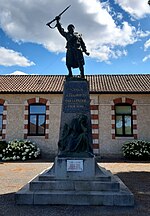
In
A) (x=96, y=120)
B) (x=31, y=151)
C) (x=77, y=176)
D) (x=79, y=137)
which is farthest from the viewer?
(x=96, y=120)

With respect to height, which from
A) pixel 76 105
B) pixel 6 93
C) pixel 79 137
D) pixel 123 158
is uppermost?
pixel 6 93

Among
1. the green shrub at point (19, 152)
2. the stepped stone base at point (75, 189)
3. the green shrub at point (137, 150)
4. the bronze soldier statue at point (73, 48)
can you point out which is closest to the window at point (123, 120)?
the green shrub at point (137, 150)

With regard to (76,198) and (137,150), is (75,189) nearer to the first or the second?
(76,198)

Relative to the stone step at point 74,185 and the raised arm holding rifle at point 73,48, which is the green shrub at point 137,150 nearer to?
the raised arm holding rifle at point 73,48

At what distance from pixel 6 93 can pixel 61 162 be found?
1073cm

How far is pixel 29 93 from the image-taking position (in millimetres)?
15117

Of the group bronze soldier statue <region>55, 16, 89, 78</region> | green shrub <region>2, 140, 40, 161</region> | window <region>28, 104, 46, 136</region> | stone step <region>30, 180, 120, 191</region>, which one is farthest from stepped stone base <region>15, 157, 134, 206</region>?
window <region>28, 104, 46, 136</region>

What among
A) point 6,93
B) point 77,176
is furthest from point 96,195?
point 6,93

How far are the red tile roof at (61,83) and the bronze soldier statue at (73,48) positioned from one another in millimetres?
8420

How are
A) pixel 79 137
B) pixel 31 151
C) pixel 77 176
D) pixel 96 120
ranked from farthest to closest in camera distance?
pixel 96 120 → pixel 31 151 → pixel 79 137 → pixel 77 176

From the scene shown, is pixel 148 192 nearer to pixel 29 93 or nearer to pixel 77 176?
pixel 77 176

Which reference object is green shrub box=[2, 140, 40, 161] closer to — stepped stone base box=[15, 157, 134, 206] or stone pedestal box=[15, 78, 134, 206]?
stone pedestal box=[15, 78, 134, 206]

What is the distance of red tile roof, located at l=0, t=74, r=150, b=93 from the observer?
15141 mm

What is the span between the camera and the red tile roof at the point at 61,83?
15141 mm
